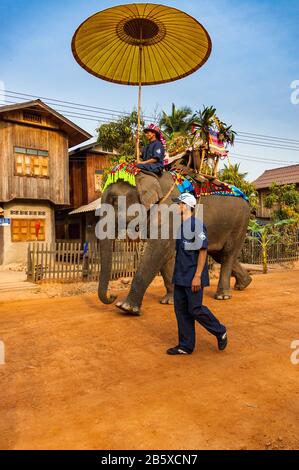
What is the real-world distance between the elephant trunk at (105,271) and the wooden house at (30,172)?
11418 mm

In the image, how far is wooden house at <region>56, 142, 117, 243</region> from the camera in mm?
19172

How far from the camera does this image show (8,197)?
15.5 metres

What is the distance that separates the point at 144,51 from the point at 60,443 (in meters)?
6.16

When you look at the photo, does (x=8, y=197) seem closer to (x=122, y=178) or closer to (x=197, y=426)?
(x=122, y=178)

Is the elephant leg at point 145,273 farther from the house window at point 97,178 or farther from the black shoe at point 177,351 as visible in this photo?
the house window at point 97,178

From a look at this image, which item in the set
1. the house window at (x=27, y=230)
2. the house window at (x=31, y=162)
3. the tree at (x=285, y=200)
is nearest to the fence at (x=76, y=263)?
the house window at (x=27, y=230)

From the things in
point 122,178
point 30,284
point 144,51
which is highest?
point 144,51

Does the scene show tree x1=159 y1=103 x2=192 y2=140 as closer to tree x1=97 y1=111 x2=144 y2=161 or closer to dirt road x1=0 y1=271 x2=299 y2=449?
tree x1=97 y1=111 x2=144 y2=161

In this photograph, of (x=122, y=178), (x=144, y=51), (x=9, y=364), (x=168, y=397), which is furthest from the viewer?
(x=144, y=51)

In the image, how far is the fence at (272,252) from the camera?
55.2ft

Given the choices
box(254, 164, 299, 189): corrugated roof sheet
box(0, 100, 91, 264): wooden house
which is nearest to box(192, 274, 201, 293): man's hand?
box(0, 100, 91, 264): wooden house

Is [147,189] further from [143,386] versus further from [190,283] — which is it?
[143,386]

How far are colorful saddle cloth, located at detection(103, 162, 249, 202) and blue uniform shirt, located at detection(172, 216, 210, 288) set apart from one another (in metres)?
1.89
